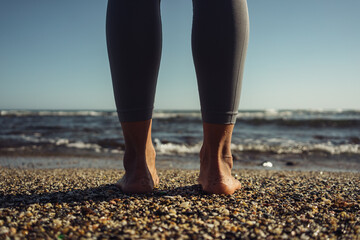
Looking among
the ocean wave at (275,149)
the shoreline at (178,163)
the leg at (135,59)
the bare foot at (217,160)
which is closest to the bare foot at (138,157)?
the leg at (135,59)

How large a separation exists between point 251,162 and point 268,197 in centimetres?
303

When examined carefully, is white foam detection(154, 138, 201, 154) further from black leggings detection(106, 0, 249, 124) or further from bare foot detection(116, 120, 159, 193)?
black leggings detection(106, 0, 249, 124)

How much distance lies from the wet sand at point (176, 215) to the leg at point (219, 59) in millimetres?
284

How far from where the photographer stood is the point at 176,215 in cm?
103

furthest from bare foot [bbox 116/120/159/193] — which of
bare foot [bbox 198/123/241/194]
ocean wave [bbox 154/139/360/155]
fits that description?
ocean wave [bbox 154/139/360/155]

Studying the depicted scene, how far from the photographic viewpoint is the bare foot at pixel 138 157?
48.3 inches

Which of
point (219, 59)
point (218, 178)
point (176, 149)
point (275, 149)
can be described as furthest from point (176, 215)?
point (275, 149)

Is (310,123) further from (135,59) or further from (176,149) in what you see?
(135,59)

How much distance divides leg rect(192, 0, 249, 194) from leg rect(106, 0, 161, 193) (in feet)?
0.61

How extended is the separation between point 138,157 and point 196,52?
21.2 inches

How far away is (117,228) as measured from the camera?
0.90 m

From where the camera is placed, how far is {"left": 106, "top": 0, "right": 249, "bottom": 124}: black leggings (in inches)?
44.3

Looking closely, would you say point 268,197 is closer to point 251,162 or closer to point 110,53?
point 110,53

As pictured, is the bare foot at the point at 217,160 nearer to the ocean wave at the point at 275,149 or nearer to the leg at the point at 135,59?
the leg at the point at 135,59
